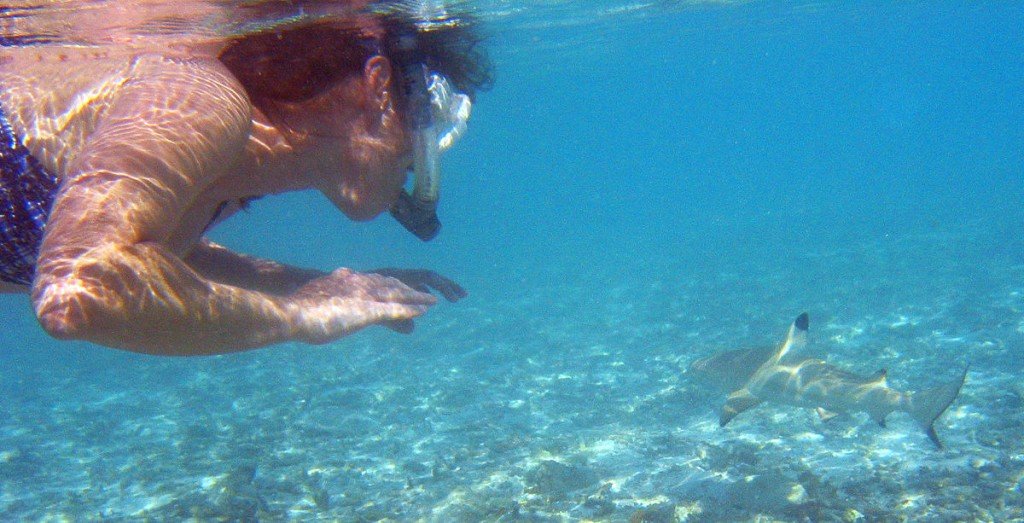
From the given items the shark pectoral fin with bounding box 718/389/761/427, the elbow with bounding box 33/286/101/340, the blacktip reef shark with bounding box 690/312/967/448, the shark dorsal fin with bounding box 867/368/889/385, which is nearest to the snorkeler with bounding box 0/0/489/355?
the elbow with bounding box 33/286/101/340

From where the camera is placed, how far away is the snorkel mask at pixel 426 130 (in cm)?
289

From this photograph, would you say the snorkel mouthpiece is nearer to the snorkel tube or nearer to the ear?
the snorkel tube

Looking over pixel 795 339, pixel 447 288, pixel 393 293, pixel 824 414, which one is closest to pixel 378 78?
pixel 393 293

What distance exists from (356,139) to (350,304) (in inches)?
31.2

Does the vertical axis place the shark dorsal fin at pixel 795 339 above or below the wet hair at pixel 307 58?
below

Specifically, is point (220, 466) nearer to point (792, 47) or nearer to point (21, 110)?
point (21, 110)

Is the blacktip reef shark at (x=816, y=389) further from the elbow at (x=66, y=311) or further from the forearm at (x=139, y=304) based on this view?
the elbow at (x=66, y=311)

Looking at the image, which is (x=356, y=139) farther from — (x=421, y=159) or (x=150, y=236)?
(x=150, y=236)

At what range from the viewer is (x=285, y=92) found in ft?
8.80

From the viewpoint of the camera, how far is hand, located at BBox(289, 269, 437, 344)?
7.33ft

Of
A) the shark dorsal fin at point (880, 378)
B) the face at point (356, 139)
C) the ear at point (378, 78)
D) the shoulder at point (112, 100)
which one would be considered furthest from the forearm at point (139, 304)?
the shark dorsal fin at point (880, 378)

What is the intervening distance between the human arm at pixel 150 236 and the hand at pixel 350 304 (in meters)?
0.02

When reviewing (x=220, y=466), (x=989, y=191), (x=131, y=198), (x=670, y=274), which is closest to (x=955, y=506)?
(x=131, y=198)

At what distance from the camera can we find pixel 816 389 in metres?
8.15
